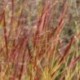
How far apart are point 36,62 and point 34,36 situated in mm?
115

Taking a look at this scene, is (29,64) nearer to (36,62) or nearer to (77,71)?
(36,62)

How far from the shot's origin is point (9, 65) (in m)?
1.47

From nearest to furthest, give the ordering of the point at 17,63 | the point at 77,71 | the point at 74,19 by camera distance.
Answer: the point at 17,63, the point at 77,71, the point at 74,19

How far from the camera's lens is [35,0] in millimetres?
2082

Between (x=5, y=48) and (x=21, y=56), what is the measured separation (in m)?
0.10

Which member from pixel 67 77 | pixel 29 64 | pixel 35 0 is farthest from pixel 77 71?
pixel 35 0

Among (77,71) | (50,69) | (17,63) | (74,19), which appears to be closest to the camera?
(17,63)

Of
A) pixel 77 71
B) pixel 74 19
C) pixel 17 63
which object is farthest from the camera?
pixel 74 19

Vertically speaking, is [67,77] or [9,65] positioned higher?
[9,65]

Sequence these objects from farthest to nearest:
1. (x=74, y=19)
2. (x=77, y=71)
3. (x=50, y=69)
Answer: (x=74, y=19) < (x=77, y=71) < (x=50, y=69)

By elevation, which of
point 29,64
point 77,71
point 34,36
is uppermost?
point 34,36

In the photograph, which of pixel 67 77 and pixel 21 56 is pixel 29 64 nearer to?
pixel 21 56

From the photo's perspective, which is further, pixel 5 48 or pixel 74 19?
pixel 74 19

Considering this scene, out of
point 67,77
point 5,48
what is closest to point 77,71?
point 67,77
